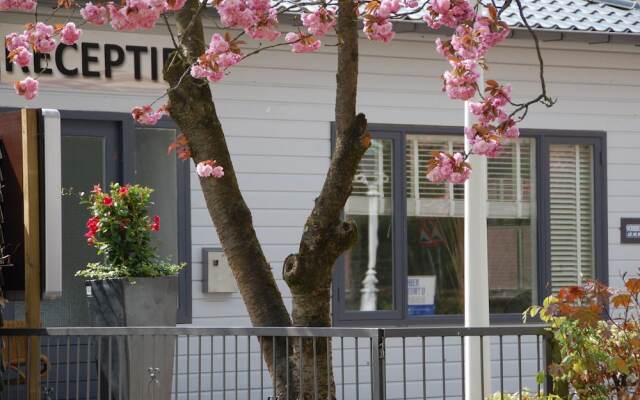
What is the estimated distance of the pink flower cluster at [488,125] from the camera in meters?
7.50

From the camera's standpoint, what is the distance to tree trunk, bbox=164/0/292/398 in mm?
7598

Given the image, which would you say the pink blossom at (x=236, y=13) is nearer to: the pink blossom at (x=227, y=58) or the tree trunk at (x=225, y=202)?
the pink blossom at (x=227, y=58)

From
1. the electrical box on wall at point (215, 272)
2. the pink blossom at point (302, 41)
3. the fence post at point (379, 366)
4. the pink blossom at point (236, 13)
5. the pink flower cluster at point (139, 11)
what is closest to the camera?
the fence post at point (379, 366)

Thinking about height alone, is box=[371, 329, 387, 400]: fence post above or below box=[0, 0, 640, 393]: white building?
below

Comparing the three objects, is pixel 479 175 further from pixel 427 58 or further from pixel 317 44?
A: pixel 427 58

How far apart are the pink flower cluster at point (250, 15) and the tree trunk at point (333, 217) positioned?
42 cm

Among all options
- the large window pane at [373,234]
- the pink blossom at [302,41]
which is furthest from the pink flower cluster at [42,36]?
the large window pane at [373,234]

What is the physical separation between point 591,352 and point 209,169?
7.70ft

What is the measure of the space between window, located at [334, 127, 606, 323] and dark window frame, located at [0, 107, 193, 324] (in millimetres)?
1434

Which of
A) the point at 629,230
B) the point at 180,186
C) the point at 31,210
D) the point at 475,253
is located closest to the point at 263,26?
the point at 31,210

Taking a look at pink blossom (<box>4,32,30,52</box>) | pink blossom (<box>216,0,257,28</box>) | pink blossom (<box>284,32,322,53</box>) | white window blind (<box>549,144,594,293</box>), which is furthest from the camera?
white window blind (<box>549,144,594,293</box>)

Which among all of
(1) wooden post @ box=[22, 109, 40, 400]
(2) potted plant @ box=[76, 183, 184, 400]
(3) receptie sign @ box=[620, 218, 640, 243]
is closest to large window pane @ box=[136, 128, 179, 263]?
(2) potted plant @ box=[76, 183, 184, 400]

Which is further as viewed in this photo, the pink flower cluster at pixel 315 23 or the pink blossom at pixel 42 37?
the pink flower cluster at pixel 315 23

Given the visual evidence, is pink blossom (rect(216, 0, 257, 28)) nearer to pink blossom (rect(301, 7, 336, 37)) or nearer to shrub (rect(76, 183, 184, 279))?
pink blossom (rect(301, 7, 336, 37))
